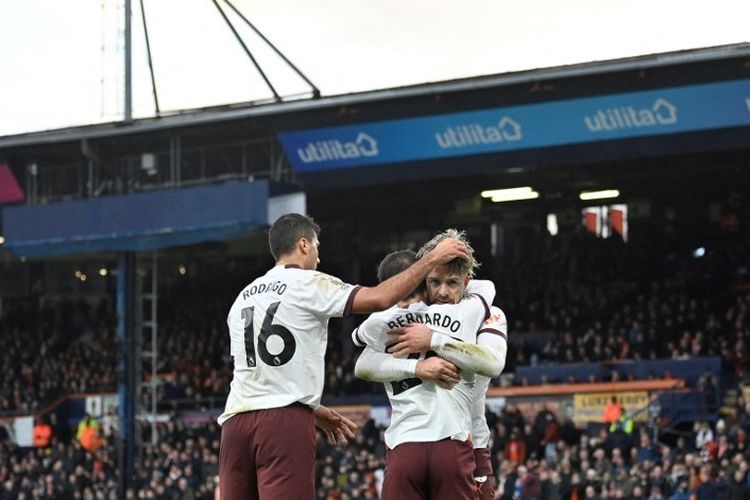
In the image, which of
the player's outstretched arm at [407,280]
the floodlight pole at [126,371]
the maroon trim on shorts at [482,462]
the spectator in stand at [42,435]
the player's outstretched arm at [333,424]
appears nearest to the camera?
the player's outstretched arm at [407,280]

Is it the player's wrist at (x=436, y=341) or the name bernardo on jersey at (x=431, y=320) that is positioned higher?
the name bernardo on jersey at (x=431, y=320)

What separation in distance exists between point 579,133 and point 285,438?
2143 centimetres

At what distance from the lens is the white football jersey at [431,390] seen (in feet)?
27.0

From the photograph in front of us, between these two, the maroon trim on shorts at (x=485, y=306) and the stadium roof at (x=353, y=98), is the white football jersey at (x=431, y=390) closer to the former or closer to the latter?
the maroon trim on shorts at (x=485, y=306)

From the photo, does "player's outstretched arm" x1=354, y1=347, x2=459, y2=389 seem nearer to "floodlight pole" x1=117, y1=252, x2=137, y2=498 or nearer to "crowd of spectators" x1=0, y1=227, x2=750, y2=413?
"crowd of spectators" x1=0, y1=227, x2=750, y2=413

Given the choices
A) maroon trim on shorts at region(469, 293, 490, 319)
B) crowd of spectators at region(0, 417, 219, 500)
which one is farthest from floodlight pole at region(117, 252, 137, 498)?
maroon trim on shorts at region(469, 293, 490, 319)

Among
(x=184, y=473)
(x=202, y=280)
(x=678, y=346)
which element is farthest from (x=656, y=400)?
(x=202, y=280)

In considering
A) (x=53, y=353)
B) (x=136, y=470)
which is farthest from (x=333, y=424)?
(x=53, y=353)

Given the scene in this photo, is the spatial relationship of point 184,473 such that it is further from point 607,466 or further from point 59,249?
point 607,466

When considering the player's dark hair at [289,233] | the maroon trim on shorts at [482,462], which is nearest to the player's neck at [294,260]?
the player's dark hair at [289,233]

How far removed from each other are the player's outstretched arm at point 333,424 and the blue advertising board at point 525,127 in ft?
64.4

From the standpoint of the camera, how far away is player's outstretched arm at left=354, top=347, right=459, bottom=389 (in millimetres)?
8141

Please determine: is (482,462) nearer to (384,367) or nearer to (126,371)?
(384,367)

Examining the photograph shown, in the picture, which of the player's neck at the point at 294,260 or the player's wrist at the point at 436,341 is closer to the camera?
the player's wrist at the point at 436,341
